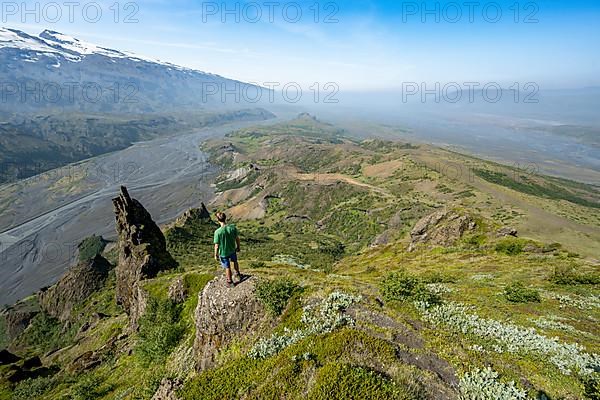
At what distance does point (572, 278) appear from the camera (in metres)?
27.5

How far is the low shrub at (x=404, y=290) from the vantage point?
59.6 feet

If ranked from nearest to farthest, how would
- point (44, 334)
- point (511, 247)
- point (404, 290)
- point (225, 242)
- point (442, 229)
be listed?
point (225, 242) < point (404, 290) < point (511, 247) < point (442, 229) < point (44, 334)

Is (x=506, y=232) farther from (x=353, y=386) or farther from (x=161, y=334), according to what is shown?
(x=353, y=386)

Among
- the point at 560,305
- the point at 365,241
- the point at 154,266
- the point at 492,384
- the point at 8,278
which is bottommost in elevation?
the point at 8,278

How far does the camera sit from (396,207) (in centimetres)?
16138

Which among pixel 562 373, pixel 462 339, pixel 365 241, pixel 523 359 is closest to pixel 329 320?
pixel 462 339

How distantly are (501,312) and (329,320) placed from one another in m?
10.9

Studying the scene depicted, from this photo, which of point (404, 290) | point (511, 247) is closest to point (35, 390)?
point (404, 290)

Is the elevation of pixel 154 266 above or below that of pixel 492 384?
below

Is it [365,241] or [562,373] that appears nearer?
[562,373]

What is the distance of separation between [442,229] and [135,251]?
2222 inches

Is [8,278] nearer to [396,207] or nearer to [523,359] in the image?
[396,207]

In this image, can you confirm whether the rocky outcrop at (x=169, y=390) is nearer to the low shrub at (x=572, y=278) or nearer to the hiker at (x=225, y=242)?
the hiker at (x=225, y=242)

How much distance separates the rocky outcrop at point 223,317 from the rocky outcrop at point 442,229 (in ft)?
165
